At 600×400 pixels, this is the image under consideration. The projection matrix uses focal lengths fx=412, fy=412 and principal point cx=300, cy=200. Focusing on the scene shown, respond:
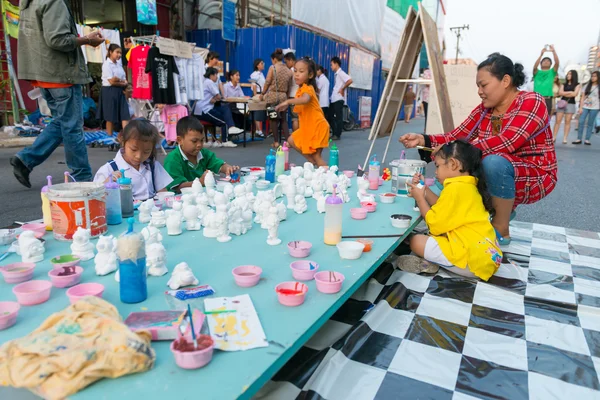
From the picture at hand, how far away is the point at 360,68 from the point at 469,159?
1271 centimetres

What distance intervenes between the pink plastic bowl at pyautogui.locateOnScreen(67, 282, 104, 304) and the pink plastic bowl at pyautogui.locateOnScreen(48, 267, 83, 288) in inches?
2.8

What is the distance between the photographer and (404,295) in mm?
1983

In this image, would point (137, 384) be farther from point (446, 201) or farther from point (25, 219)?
point (25, 219)

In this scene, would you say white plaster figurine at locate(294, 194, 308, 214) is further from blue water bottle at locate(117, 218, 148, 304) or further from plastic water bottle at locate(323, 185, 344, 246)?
blue water bottle at locate(117, 218, 148, 304)

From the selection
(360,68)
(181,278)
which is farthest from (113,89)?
(360,68)

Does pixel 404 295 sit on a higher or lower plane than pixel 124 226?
lower

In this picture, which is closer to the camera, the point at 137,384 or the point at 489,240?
the point at 137,384

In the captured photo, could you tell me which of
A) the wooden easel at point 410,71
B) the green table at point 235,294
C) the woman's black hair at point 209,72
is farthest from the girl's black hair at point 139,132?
the woman's black hair at point 209,72

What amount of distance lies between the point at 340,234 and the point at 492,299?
81 centimetres

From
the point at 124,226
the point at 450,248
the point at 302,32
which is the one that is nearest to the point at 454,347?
the point at 450,248

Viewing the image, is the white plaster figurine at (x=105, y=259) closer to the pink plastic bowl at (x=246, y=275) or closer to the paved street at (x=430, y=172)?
the pink plastic bowl at (x=246, y=275)

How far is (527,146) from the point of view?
2602 millimetres

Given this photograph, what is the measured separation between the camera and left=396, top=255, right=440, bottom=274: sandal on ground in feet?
7.28

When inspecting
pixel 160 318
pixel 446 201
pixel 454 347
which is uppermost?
pixel 446 201
